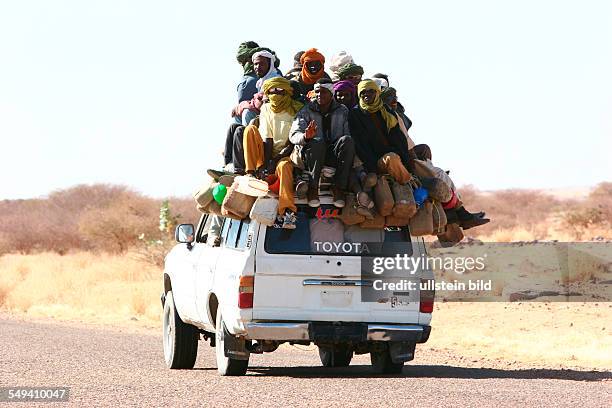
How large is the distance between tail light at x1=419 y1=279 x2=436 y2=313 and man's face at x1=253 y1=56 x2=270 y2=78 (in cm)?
411

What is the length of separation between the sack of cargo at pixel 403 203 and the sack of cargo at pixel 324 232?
60 cm

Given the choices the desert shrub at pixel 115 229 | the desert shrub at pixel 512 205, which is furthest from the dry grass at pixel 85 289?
the desert shrub at pixel 512 205

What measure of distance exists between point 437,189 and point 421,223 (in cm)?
55

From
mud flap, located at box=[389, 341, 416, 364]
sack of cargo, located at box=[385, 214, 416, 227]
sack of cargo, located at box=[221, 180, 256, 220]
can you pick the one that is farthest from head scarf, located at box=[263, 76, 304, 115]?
mud flap, located at box=[389, 341, 416, 364]

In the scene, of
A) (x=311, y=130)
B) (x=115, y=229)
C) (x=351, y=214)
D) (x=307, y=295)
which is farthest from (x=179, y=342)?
(x=115, y=229)

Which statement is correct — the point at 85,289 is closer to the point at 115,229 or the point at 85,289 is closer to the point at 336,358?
the point at 115,229

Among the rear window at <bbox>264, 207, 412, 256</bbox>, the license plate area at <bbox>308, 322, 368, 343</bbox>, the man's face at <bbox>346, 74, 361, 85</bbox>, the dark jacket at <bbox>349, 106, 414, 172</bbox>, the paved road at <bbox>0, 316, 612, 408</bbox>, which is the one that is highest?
the man's face at <bbox>346, 74, 361, 85</bbox>

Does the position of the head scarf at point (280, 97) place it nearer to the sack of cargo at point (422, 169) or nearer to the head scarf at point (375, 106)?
the head scarf at point (375, 106)

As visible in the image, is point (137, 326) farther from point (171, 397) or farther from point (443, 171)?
point (171, 397)

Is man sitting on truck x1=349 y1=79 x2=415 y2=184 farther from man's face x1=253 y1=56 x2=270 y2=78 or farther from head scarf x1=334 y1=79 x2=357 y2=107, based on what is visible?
man's face x1=253 y1=56 x2=270 y2=78

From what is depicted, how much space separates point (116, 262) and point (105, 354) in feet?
88.8

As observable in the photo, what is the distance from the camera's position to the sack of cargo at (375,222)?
13.8 m

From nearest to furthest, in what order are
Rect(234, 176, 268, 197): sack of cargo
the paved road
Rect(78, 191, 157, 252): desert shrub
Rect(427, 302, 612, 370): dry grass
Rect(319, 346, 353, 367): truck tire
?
the paved road
Rect(234, 176, 268, 197): sack of cargo
Rect(319, 346, 353, 367): truck tire
Rect(427, 302, 612, 370): dry grass
Rect(78, 191, 157, 252): desert shrub

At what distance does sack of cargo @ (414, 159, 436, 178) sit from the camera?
14.6 meters
